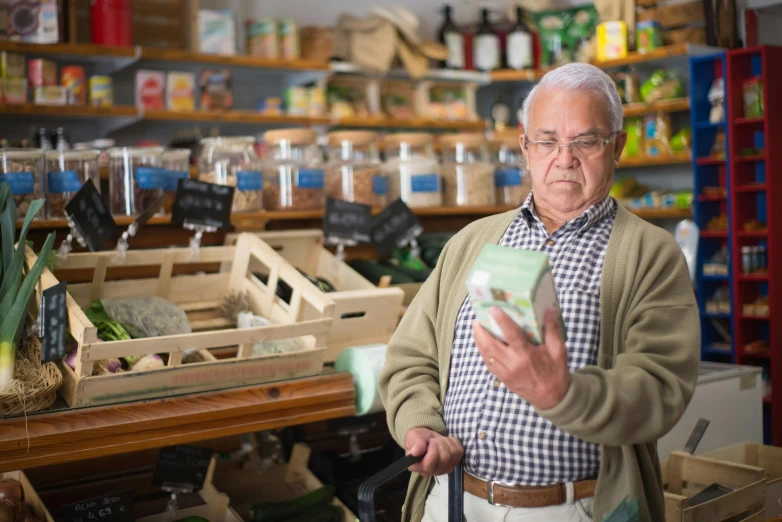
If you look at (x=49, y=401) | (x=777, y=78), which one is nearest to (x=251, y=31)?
(x=777, y=78)

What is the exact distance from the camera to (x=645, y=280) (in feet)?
4.60

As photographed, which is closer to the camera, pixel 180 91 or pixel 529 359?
pixel 529 359

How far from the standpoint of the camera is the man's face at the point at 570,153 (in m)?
1.44

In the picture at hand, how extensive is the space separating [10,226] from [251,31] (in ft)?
12.3

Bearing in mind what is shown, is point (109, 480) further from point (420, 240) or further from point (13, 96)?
point (13, 96)

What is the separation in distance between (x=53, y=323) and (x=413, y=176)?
1.54 meters

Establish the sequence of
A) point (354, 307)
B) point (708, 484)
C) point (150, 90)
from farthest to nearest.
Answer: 1. point (150, 90)
2. point (708, 484)
3. point (354, 307)

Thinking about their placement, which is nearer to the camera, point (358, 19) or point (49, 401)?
point (49, 401)

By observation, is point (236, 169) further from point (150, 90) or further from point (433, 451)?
point (150, 90)

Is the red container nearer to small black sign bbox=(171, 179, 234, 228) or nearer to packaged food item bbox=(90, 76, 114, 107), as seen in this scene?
packaged food item bbox=(90, 76, 114, 107)

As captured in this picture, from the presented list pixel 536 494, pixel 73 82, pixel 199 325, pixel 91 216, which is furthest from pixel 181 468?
pixel 73 82

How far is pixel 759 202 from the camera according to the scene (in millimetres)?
5145

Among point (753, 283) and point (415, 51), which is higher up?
point (415, 51)

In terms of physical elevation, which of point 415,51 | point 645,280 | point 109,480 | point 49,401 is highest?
point 415,51
